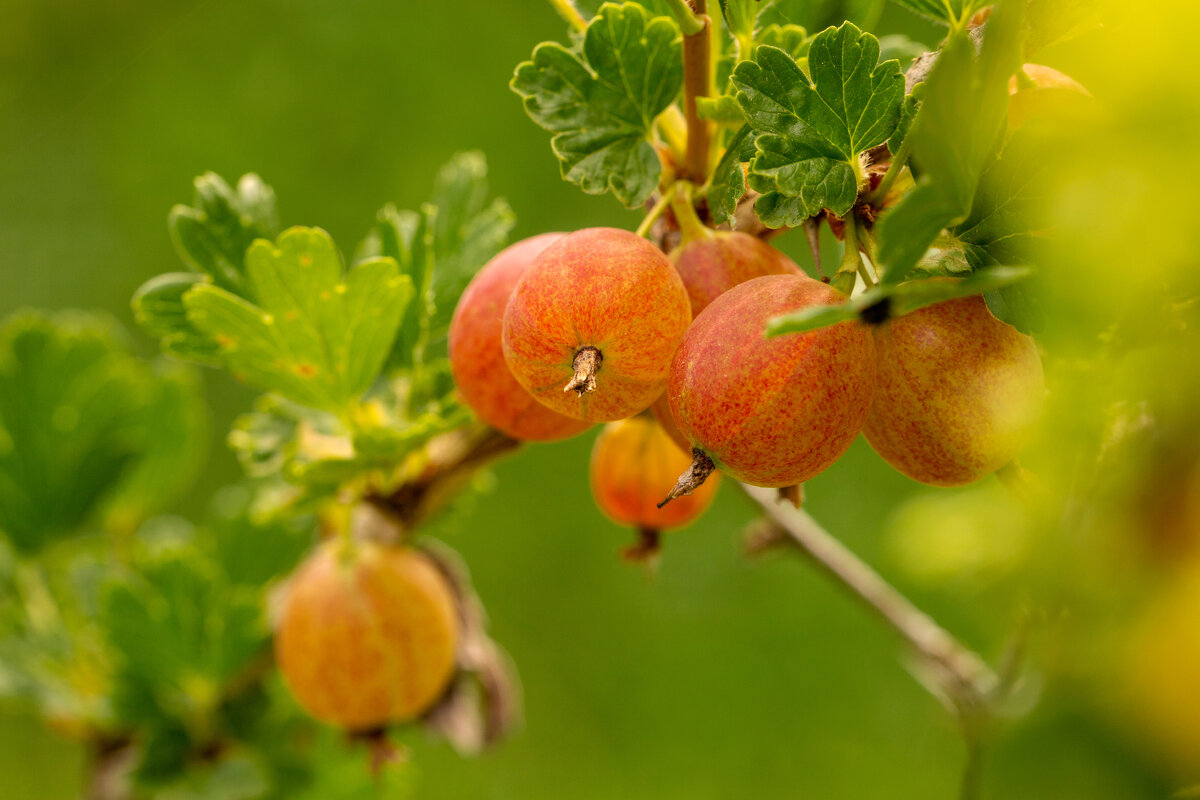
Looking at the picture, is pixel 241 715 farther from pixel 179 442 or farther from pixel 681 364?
pixel 681 364

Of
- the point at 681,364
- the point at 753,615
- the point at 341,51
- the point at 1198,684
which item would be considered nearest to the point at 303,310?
the point at 681,364

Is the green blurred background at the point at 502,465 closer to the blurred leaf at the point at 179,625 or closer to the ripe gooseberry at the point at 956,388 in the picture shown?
the blurred leaf at the point at 179,625

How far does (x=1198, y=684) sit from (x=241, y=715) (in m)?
0.55

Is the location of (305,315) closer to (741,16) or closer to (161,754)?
(741,16)

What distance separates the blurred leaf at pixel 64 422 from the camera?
0.63 m

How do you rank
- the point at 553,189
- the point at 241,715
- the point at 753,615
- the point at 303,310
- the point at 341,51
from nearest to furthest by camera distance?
the point at 303,310 < the point at 241,715 < the point at 753,615 < the point at 553,189 < the point at 341,51

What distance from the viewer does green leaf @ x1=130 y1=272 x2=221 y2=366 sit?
1.39 ft

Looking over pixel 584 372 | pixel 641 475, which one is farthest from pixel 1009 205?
pixel 641 475

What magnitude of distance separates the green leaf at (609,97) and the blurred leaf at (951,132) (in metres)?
0.13

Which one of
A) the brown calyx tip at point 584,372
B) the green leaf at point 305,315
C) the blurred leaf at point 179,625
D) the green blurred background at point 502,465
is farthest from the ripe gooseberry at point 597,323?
the green blurred background at point 502,465

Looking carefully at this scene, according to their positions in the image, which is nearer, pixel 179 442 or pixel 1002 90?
pixel 1002 90

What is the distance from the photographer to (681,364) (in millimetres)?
277

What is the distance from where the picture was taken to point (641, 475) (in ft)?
1.54

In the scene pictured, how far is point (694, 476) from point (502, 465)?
1393 millimetres
